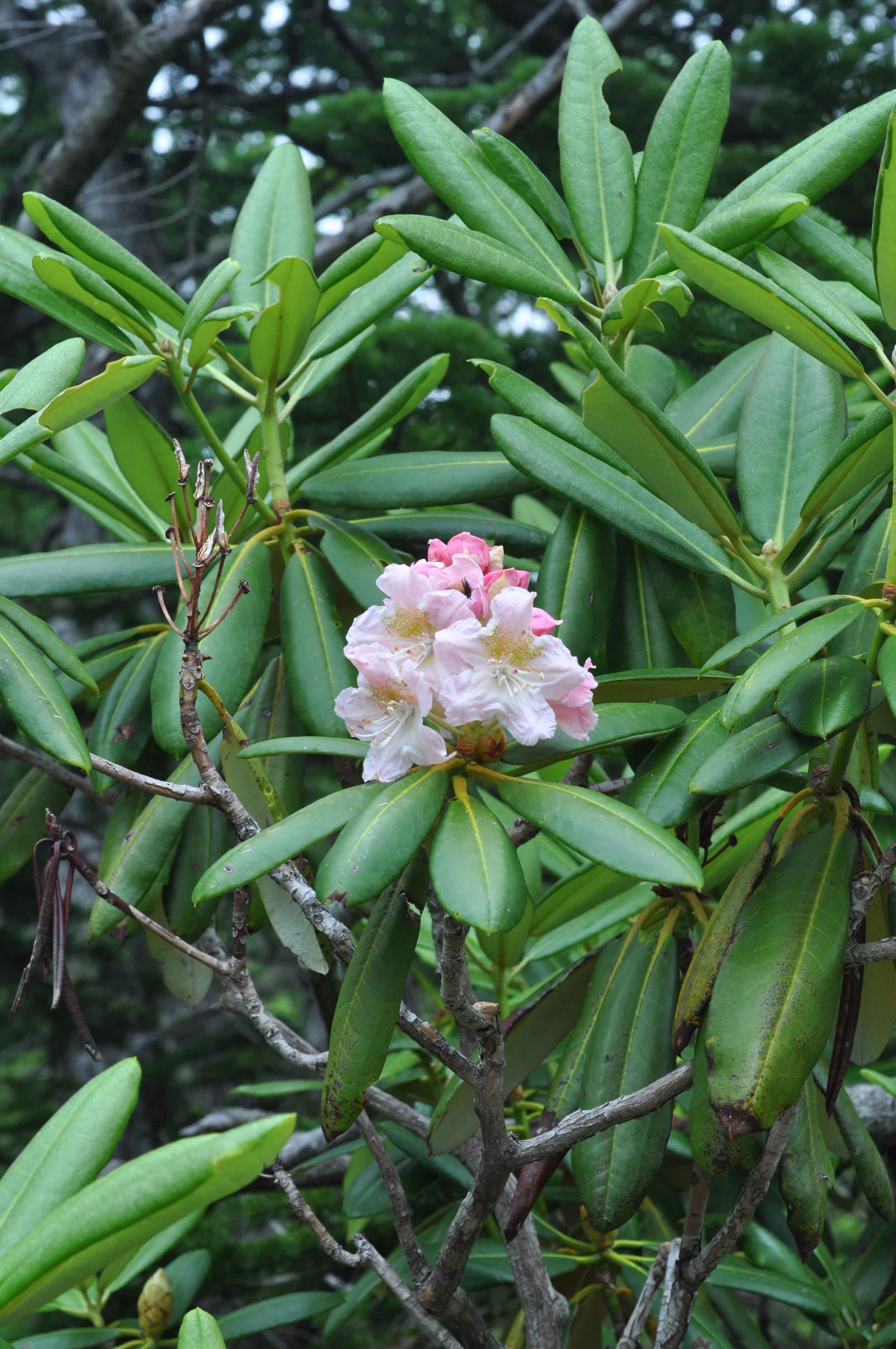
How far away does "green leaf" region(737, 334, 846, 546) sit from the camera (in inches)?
46.7

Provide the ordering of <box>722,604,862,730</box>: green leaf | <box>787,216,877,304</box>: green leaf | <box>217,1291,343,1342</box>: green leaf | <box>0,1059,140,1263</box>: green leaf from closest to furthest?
1. <box>0,1059,140,1263</box>: green leaf
2. <box>722,604,862,730</box>: green leaf
3. <box>787,216,877,304</box>: green leaf
4. <box>217,1291,343,1342</box>: green leaf

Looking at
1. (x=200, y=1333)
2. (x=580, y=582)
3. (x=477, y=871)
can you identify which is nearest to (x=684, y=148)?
(x=580, y=582)

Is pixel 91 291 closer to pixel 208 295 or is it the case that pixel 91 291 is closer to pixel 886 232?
pixel 208 295

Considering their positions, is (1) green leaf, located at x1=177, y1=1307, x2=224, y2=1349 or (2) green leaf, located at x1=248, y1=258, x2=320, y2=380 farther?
(2) green leaf, located at x1=248, y1=258, x2=320, y2=380

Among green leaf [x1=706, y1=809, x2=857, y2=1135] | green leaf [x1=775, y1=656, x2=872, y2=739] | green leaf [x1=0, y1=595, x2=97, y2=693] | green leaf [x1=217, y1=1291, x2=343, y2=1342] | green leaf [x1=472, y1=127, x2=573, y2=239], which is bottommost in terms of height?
green leaf [x1=217, y1=1291, x2=343, y2=1342]

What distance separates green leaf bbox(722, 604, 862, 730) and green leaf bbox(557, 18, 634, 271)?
528 mm

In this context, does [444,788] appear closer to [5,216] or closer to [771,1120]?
[771,1120]

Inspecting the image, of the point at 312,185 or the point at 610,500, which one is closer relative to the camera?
the point at 610,500

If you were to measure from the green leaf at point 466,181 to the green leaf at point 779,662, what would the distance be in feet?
1.53

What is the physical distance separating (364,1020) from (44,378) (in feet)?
2.06

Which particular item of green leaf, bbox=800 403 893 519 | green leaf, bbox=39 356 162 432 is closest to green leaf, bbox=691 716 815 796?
green leaf, bbox=800 403 893 519

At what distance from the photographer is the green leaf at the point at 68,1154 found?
27.7 inches

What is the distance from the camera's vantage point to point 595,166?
124 cm

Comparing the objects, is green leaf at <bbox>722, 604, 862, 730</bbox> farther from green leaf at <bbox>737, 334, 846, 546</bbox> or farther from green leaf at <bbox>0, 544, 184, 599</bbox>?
green leaf at <bbox>0, 544, 184, 599</bbox>
